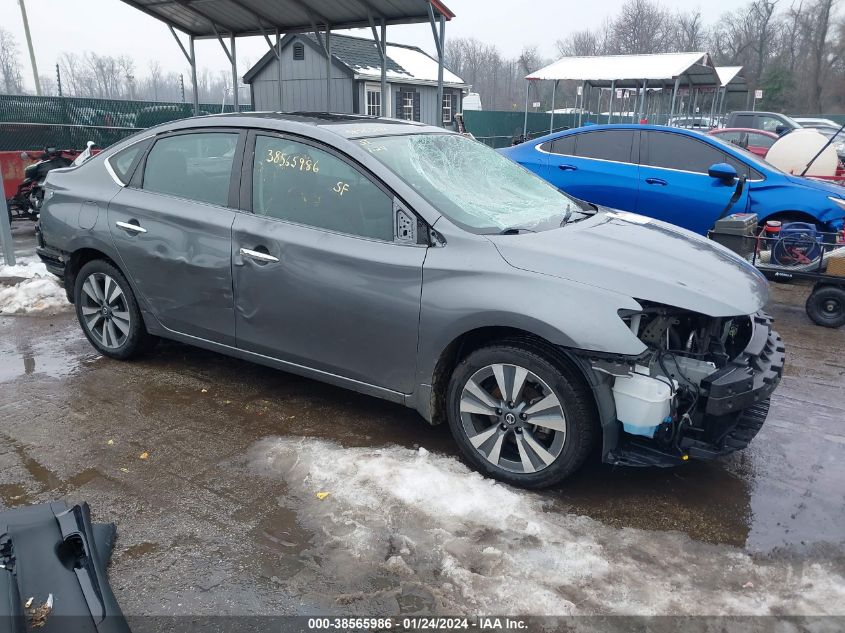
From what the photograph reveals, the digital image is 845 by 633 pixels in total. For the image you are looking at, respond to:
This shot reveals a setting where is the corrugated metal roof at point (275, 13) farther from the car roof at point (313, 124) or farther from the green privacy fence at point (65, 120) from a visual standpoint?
the car roof at point (313, 124)

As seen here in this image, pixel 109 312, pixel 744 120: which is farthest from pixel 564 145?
pixel 744 120

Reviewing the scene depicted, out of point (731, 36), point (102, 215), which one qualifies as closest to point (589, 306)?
point (102, 215)

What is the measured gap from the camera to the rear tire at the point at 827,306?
5961mm

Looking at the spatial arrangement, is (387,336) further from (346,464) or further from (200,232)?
(200,232)

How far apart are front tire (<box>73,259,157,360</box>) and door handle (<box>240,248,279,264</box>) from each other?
1179 mm

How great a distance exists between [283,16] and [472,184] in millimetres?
7069

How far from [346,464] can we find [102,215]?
2532 millimetres

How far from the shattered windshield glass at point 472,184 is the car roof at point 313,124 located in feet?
0.34

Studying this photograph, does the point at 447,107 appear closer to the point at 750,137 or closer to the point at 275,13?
the point at 750,137

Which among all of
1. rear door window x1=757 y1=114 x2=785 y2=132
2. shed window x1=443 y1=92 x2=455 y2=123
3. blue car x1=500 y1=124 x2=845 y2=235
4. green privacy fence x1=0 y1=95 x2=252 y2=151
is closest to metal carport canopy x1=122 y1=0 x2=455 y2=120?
blue car x1=500 y1=124 x2=845 y2=235

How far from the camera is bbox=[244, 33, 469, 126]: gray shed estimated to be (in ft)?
86.3

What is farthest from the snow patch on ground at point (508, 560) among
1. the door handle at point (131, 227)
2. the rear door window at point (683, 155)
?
the rear door window at point (683, 155)

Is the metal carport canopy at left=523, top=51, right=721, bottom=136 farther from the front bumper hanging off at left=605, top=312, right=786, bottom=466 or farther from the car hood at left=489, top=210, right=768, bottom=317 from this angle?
the front bumper hanging off at left=605, top=312, right=786, bottom=466

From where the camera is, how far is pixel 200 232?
4.05 metres
